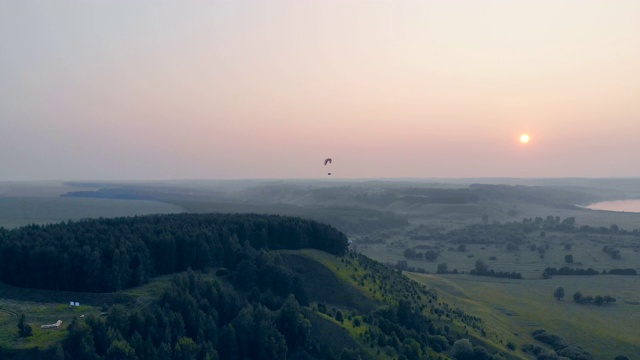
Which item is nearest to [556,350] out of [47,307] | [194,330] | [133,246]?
[194,330]

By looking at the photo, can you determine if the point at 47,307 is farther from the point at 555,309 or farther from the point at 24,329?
the point at 555,309

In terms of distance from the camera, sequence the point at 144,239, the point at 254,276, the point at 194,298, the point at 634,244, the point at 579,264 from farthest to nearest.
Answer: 1. the point at 634,244
2. the point at 579,264
3. the point at 144,239
4. the point at 254,276
5. the point at 194,298

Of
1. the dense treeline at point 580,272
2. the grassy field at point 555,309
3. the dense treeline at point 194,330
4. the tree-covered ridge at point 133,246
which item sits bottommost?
the grassy field at point 555,309

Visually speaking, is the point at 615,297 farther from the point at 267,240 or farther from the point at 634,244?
the point at 634,244

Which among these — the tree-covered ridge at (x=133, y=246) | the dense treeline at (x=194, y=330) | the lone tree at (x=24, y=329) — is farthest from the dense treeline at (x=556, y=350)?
the lone tree at (x=24, y=329)

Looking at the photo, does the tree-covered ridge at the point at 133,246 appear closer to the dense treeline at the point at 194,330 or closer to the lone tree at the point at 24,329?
the dense treeline at the point at 194,330

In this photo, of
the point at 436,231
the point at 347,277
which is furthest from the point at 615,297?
the point at 436,231

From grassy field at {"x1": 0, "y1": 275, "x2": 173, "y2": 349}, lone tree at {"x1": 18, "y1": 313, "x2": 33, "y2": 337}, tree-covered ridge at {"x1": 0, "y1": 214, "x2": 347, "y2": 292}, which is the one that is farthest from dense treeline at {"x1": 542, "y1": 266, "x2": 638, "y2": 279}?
lone tree at {"x1": 18, "y1": 313, "x2": 33, "y2": 337}
